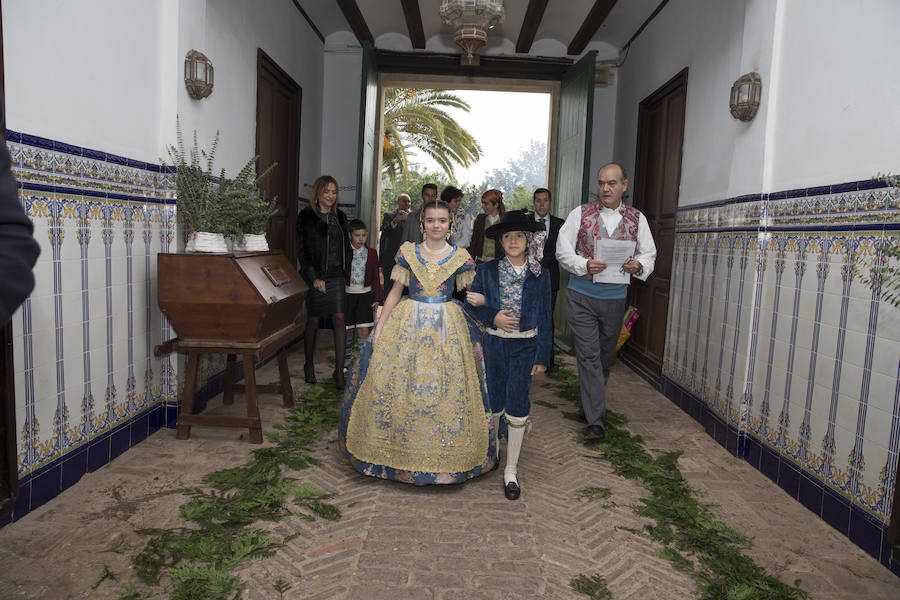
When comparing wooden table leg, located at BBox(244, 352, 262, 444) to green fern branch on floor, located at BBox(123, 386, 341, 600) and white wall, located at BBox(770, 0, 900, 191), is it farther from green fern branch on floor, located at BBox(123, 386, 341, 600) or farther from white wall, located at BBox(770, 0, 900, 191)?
white wall, located at BBox(770, 0, 900, 191)

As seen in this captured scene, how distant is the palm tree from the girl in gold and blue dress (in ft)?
43.5

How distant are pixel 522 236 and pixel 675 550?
6.07 ft

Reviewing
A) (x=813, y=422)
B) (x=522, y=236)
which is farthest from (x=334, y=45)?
(x=813, y=422)

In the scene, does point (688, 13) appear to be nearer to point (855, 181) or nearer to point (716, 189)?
point (716, 189)

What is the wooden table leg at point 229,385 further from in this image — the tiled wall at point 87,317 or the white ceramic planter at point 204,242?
the white ceramic planter at point 204,242

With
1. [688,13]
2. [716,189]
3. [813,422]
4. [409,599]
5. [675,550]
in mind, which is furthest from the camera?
[688,13]

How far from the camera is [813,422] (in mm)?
3713

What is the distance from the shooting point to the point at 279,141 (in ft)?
24.7

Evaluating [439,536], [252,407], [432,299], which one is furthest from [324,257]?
[439,536]

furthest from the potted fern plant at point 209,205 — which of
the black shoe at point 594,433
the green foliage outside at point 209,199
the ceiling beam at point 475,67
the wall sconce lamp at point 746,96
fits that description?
the ceiling beam at point 475,67

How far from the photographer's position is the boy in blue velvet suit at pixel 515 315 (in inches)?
145

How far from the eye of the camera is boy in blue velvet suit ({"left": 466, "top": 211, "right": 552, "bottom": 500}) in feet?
12.1

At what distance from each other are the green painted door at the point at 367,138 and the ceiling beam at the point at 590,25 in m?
2.70

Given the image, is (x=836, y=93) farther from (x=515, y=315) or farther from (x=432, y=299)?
(x=432, y=299)
